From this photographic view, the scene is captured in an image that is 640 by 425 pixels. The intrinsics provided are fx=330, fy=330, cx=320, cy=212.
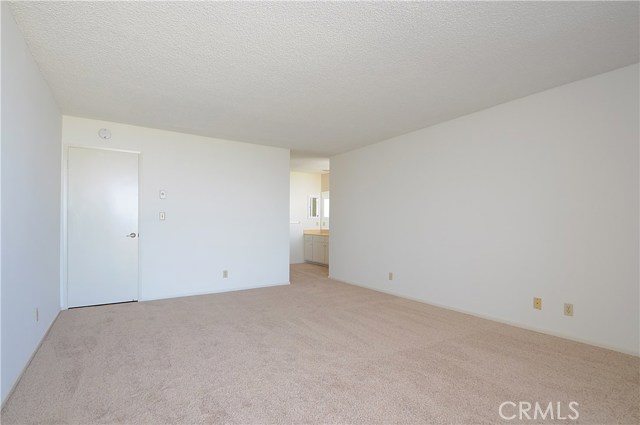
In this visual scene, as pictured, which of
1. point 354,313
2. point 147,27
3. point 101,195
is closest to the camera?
point 147,27

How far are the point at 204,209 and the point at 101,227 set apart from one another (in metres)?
1.34

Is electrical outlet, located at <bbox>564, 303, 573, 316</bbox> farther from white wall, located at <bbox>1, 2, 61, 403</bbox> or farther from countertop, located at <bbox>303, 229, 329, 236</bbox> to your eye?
countertop, located at <bbox>303, 229, 329, 236</bbox>

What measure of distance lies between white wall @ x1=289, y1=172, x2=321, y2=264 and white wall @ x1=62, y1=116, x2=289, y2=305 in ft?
8.97

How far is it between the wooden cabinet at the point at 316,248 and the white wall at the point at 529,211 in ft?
9.07

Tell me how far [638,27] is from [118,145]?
211 inches

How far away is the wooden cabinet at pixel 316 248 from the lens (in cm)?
791

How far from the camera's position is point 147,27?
7.21 ft

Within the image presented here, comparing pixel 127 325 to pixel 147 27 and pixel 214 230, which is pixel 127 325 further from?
pixel 147 27

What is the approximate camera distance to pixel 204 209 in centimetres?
507

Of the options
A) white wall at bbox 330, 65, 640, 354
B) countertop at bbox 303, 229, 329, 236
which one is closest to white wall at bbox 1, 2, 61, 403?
white wall at bbox 330, 65, 640, 354

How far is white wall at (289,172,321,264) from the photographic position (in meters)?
8.62

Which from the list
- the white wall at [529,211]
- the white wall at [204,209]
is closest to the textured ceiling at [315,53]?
the white wall at [529,211]

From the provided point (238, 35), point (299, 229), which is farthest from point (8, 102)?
point (299, 229)

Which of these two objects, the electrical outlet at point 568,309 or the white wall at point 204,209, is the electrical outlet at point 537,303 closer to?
the electrical outlet at point 568,309
